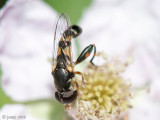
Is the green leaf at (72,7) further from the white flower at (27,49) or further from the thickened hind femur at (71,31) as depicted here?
the thickened hind femur at (71,31)

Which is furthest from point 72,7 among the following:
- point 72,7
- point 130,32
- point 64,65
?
point 64,65

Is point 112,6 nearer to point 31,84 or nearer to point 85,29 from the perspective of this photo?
point 85,29

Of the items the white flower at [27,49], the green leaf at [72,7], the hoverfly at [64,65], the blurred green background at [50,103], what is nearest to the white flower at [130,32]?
the green leaf at [72,7]

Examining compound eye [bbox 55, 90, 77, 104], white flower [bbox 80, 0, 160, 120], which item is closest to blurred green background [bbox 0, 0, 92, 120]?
white flower [bbox 80, 0, 160, 120]

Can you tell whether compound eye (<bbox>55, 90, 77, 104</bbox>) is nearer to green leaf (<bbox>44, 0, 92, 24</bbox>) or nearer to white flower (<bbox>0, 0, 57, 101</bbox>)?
white flower (<bbox>0, 0, 57, 101</bbox>)

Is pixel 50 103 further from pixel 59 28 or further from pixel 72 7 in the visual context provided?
pixel 72 7

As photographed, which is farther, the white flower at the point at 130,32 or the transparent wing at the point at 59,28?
the white flower at the point at 130,32

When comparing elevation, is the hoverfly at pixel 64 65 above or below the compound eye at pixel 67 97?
above

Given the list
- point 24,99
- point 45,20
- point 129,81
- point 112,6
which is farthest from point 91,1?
point 24,99
